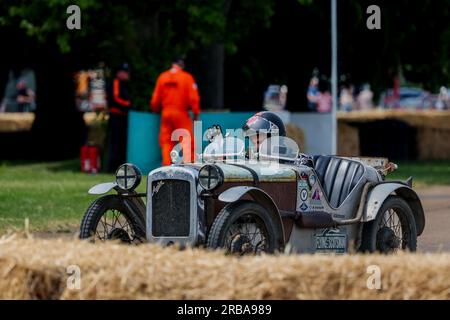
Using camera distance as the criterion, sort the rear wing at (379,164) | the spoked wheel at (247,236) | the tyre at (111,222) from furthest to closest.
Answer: the rear wing at (379,164)
the tyre at (111,222)
the spoked wheel at (247,236)

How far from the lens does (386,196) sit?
11383mm

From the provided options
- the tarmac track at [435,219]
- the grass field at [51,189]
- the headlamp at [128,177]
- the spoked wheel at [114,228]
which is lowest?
the tarmac track at [435,219]

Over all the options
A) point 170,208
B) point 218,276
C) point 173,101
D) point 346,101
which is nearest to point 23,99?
point 346,101

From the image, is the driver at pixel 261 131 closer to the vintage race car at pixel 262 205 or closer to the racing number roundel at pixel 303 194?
the vintage race car at pixel 262 205

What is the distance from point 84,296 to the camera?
24.8ft

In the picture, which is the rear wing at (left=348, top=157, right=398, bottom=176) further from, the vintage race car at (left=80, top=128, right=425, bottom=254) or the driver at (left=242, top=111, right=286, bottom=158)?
the driver at (left=242, top=111, right=286, bottom=158)

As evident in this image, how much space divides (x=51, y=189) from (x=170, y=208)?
383 inches

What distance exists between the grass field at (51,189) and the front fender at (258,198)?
4480 mm

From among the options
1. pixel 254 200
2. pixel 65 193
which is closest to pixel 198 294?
pixel 254 200

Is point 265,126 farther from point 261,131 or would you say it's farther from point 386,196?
point 386,196

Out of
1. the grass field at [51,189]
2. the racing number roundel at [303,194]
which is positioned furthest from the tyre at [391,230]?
the grass field at [51,189]

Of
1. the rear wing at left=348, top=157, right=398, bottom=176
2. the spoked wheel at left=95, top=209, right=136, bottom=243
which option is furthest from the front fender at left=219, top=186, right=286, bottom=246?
the rear wing at left=348, top=157, right=398, bottom=176

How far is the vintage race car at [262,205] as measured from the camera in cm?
1021
